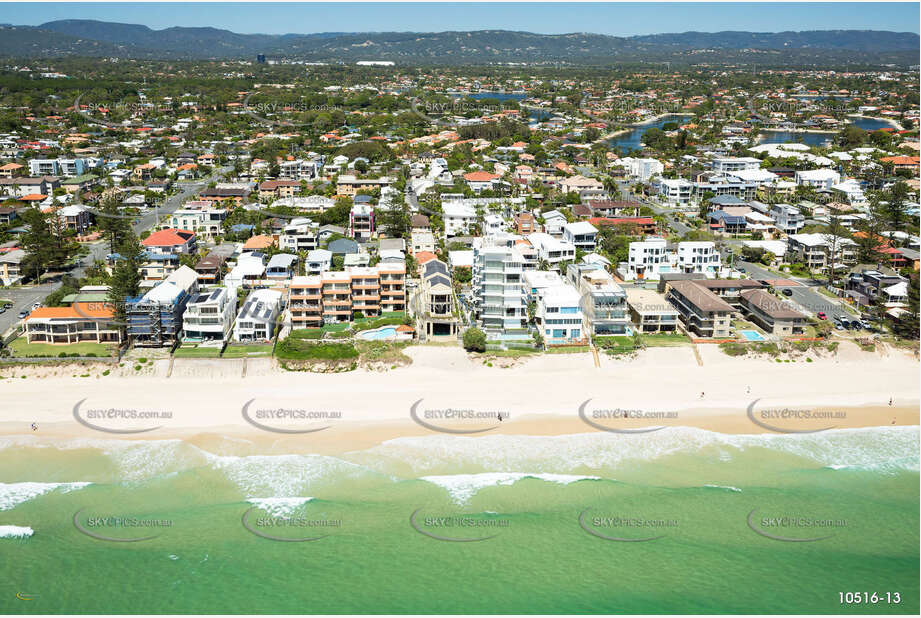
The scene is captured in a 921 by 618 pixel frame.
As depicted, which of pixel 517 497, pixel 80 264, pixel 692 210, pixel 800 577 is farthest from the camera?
pixel 692 210

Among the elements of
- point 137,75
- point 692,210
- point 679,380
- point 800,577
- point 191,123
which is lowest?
point 800,577

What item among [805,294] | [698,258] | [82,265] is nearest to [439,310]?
[698,258]

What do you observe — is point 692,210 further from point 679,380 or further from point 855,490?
point 855,490

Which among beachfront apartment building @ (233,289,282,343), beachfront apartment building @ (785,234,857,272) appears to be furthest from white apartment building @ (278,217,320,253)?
beachfront apartment building @ (785,234,857,272)

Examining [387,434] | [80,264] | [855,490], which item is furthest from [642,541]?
[80,264]

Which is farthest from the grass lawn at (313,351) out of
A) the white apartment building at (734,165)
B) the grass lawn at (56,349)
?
the white apartment building at (734,165)

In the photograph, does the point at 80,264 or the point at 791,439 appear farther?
the point at 80,264
